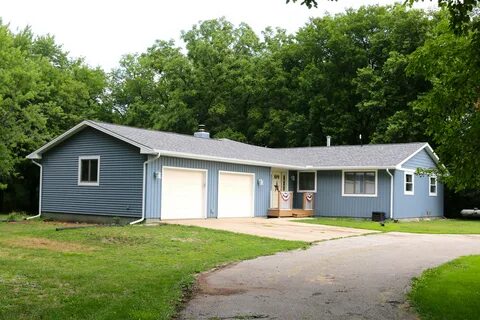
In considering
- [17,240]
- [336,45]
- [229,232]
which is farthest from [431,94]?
[336,45]

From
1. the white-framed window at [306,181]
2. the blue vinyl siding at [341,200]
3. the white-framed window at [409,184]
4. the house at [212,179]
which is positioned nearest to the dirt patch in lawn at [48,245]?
the house at [212,179]

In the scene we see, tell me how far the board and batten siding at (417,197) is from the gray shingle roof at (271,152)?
2.51ft

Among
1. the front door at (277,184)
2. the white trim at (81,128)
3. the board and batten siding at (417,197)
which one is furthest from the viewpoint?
the front door at (277,184)

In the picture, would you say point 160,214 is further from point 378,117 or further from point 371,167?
point 378,117

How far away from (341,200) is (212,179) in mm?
7414

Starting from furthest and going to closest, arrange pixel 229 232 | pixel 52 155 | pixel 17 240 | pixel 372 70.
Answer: pixel 372 70 < pixel 52 155 < pixel 229 232 < pixel 17 240

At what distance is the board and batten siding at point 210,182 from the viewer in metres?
19.6

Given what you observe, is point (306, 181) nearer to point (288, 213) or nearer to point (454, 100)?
point (288, 213)

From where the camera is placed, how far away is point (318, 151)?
3034 centimetres

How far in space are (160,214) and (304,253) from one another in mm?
8042

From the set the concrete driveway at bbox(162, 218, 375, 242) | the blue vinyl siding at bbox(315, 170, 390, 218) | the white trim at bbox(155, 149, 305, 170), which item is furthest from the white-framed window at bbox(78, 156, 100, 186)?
the blue vinyl siding at bbox(315, 170, 390, 218)

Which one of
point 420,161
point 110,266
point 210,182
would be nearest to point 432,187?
point 420,161

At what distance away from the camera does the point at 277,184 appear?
27.1 metres

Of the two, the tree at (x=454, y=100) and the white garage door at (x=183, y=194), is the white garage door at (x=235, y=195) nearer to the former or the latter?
the white garage door at (x=183, y=194)
